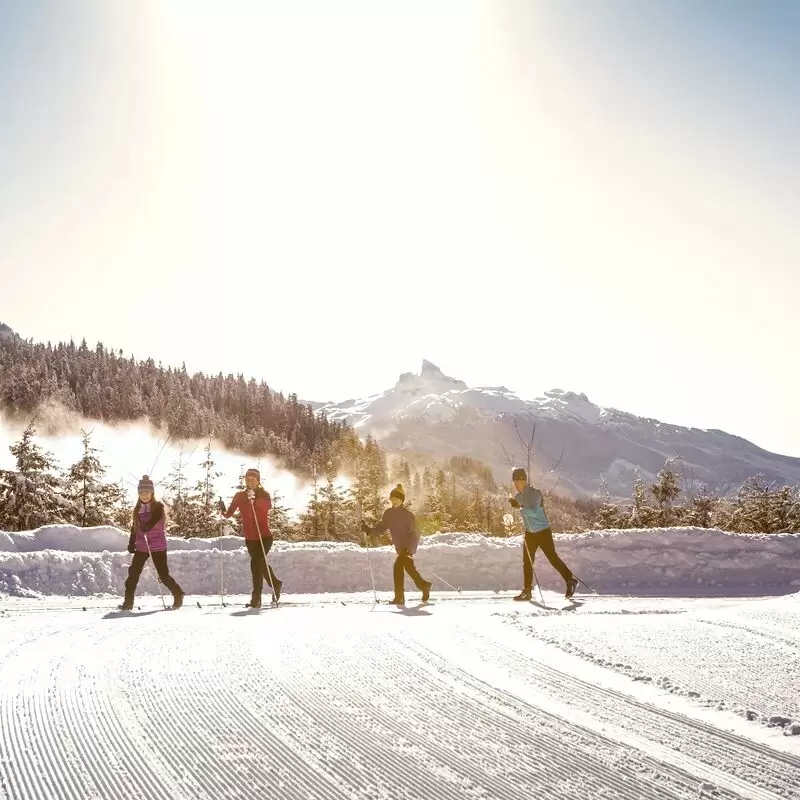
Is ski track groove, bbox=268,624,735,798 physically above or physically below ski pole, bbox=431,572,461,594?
above

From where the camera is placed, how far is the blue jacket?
38.3 ft

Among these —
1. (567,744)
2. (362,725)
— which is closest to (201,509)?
(362,725)

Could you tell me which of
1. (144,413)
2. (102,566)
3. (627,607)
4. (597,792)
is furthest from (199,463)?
(144,413)

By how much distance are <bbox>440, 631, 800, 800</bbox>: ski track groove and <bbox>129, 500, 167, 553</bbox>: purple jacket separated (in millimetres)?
7044

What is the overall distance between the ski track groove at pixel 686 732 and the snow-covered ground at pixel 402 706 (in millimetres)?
14

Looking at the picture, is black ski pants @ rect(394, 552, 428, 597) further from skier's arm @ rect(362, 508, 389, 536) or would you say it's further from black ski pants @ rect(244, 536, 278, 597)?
black ski pants @ rect(244, 536, 278, 597)

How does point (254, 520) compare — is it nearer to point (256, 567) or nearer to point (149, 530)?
point (256, 567)

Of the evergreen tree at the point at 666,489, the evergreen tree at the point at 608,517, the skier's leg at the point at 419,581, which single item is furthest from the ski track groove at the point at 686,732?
the evergreen tree at the point at 666,489

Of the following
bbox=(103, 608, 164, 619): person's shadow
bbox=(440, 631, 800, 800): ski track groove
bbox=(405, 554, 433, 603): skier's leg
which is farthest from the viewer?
bbox=(405, 554, 433, 603): skier's leg

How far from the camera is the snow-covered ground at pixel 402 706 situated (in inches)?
117

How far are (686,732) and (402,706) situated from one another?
1.46 metres

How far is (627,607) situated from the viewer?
9867mm

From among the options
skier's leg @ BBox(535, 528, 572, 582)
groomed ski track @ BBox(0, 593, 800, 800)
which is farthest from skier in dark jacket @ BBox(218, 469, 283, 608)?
groomed ski track @ BBox(0, 593, 800, 800)

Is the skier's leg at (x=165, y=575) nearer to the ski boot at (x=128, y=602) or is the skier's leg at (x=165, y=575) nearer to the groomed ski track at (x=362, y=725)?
the ski boot at (x=128, y=602)
